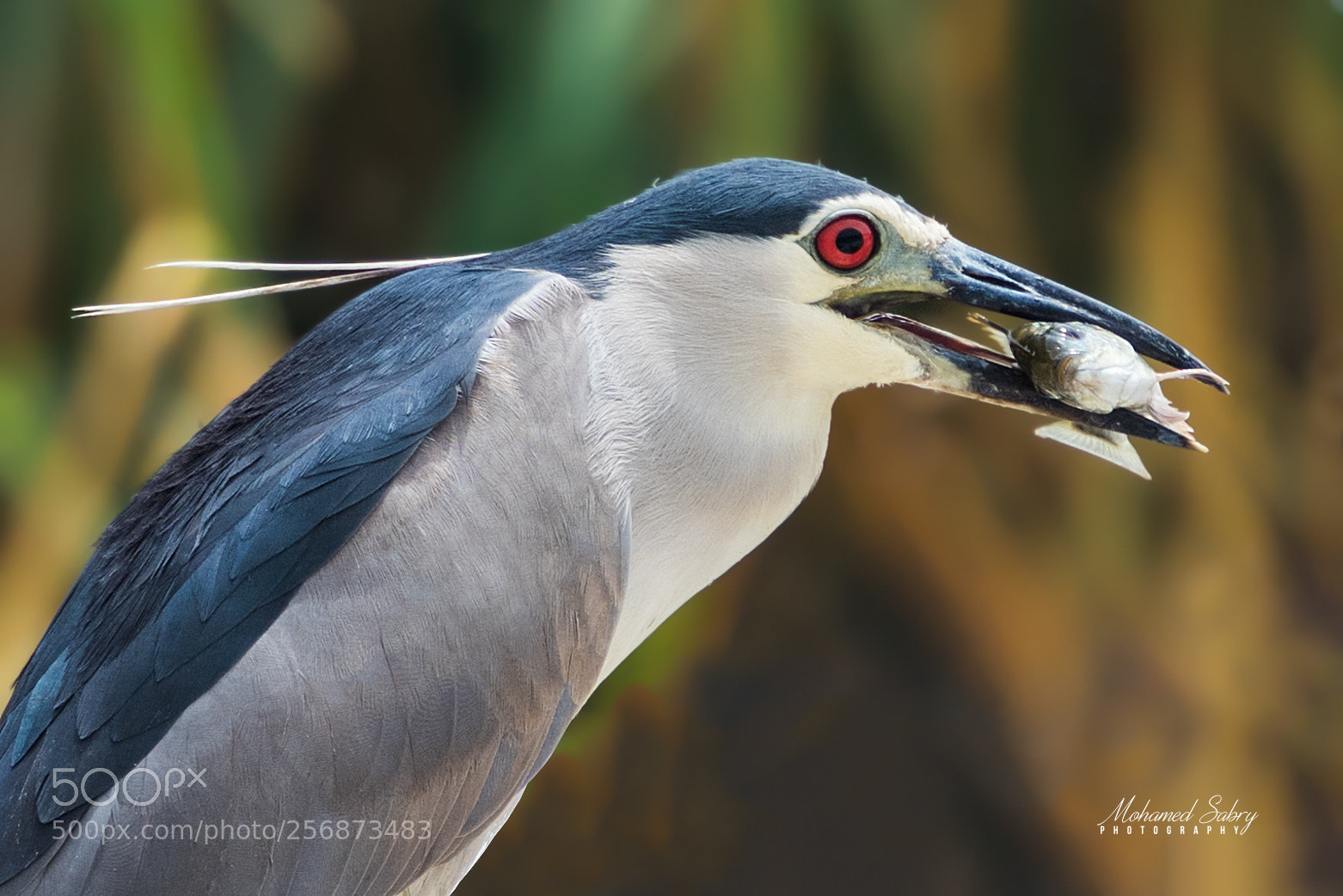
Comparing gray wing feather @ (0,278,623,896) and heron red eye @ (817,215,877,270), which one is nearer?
gray wing feather @ (0,278,623,896)

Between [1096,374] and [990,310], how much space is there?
0.11 metres

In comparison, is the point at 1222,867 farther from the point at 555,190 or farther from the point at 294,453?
the point at 294,453

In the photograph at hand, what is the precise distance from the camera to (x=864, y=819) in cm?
276

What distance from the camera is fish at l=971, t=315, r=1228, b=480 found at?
41.1 inches

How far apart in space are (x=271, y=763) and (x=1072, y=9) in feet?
7.70

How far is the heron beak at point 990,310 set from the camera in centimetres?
108

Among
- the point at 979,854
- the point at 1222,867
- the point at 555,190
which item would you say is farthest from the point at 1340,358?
the point at 555,190

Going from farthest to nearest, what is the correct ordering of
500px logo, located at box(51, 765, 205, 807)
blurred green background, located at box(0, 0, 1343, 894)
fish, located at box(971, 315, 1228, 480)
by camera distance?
blurred green background, located at box(0, 0, 1343, 894), fish, located at box(971, 315, 1228, 480), 500px logo, located at box(51, 765, 205, 807)

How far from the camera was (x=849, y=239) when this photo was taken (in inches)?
41.4
